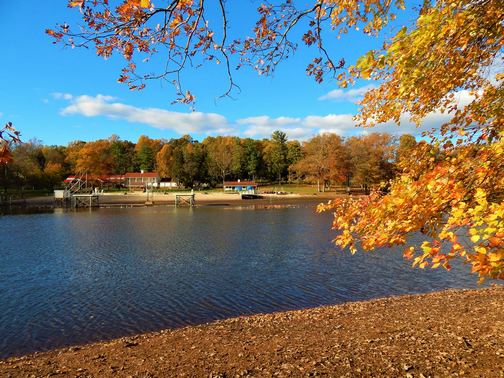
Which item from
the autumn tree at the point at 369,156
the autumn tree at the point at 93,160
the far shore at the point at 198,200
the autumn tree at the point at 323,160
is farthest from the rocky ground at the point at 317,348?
the autumn tree at the point at 93,160

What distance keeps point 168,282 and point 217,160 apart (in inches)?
3637

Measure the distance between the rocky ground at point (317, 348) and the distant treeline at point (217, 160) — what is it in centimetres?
6801

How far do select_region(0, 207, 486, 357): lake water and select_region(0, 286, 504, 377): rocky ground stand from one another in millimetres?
2105

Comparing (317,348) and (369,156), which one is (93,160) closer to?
(369,156)

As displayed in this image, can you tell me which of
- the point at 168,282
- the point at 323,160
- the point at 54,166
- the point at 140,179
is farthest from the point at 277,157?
the point at 168,282

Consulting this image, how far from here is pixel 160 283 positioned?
1603 cm

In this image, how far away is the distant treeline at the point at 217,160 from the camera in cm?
8256

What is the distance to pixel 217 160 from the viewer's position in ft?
353

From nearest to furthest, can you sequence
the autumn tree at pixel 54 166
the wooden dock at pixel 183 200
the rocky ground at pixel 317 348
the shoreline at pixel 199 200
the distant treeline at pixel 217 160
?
the rocky ground at pixel 317 348
the wooden dock at pixel 183 200
the shoreline at pixel 199 200
the distant treeline at pixel 217 160
the autumn tree at pixel 54 166

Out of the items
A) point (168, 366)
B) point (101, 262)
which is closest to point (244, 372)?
point (168, 366)

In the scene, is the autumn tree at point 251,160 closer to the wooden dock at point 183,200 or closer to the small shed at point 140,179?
the small shed at point 140,179

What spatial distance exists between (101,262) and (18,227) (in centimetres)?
2291

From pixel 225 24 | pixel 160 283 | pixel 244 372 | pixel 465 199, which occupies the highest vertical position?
pixel 225 24

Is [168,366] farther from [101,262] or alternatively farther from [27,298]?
[101,262]
